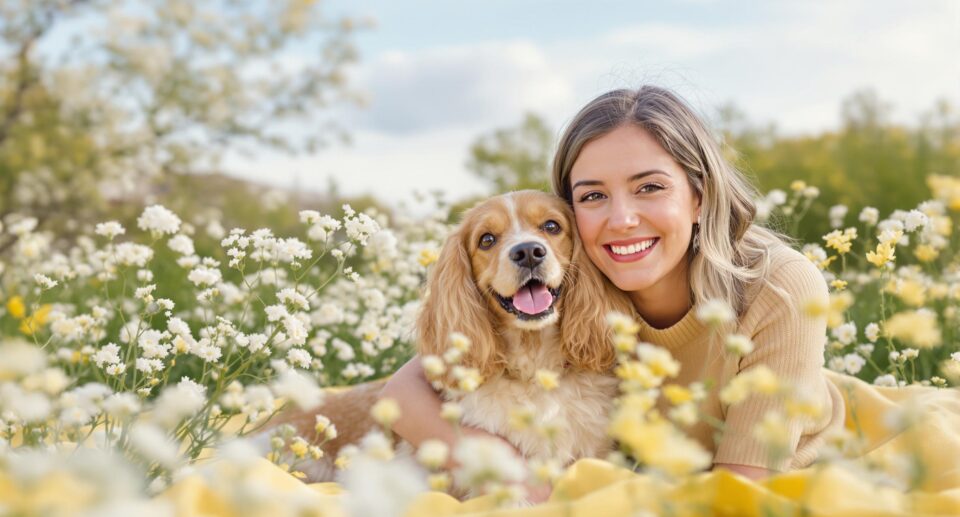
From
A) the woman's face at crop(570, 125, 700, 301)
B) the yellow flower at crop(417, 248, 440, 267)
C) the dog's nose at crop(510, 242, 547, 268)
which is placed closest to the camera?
the woman's face at crop(570, 125, 700, 301)

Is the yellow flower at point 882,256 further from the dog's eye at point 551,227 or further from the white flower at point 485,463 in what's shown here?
the white flower at point 485,463

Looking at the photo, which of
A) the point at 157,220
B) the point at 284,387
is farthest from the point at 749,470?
the point at 157,220

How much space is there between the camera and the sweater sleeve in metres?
3.06

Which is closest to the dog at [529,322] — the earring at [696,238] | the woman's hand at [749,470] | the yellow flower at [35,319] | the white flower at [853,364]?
the earring at [696,238]

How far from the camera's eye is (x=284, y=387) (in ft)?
Result: 5.09

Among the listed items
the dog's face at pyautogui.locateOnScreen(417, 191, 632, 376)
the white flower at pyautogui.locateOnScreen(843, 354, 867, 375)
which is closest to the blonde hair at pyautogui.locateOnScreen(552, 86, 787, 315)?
the dog's face at pyautogui.locateOnScreen(417, 191, 632, 376)

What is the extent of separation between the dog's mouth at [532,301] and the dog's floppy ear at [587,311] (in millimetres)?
86

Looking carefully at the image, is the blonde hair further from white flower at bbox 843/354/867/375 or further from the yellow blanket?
the yellow blanket

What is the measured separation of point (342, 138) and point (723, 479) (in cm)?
1015

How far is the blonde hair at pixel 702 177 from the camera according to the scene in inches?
132

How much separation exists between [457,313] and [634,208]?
0.87m

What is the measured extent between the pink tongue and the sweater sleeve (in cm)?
78

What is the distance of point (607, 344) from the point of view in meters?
3.48

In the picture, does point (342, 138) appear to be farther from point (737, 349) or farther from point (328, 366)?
point (737, 349)
